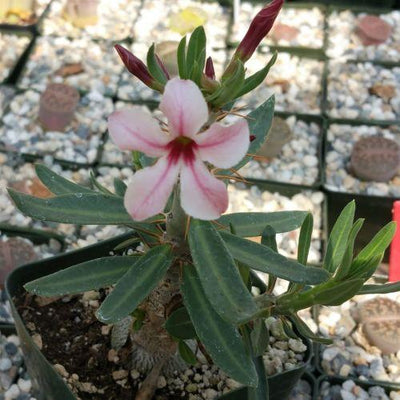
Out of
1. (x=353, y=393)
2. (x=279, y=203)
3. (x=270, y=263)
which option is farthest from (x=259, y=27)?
(x=279, y=203)

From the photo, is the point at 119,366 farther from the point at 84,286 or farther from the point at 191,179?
the point at 191,179

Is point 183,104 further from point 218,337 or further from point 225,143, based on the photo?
point 218,337

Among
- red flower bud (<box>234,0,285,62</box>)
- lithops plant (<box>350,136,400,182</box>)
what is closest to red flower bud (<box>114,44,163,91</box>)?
red flower bud (<box>234,0,285,62</box>)

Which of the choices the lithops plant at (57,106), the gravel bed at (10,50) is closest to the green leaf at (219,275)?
the lithops plant at (57,106)

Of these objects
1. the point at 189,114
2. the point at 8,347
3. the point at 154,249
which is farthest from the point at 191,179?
the point at 8,347

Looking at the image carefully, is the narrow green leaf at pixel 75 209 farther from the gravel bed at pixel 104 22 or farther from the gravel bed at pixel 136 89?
the gravel bed at pixel 104 22

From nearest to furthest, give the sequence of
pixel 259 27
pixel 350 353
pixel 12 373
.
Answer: pixel 259 27 < pixel 12 373 < pixel 350 353

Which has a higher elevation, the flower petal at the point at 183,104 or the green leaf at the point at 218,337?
the flower petal at the point at 183,104
